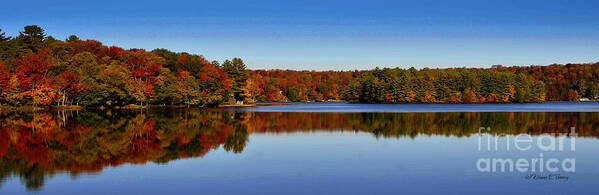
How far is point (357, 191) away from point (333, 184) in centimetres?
104

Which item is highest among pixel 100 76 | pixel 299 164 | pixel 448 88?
pixel 100 76

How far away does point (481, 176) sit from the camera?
13.9 meters

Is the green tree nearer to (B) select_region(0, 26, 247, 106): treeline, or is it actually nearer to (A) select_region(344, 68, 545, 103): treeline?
(B) select_region(0, 26, 247, 106): treeline

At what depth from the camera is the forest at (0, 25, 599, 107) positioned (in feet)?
210

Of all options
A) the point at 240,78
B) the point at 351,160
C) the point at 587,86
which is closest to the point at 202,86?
the point at 240,78

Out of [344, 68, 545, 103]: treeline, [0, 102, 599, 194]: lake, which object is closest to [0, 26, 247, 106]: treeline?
[0, 102, 599, 194]: lake

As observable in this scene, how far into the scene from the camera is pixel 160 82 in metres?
75.8

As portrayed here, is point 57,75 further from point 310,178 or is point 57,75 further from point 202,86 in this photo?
point 310,178
